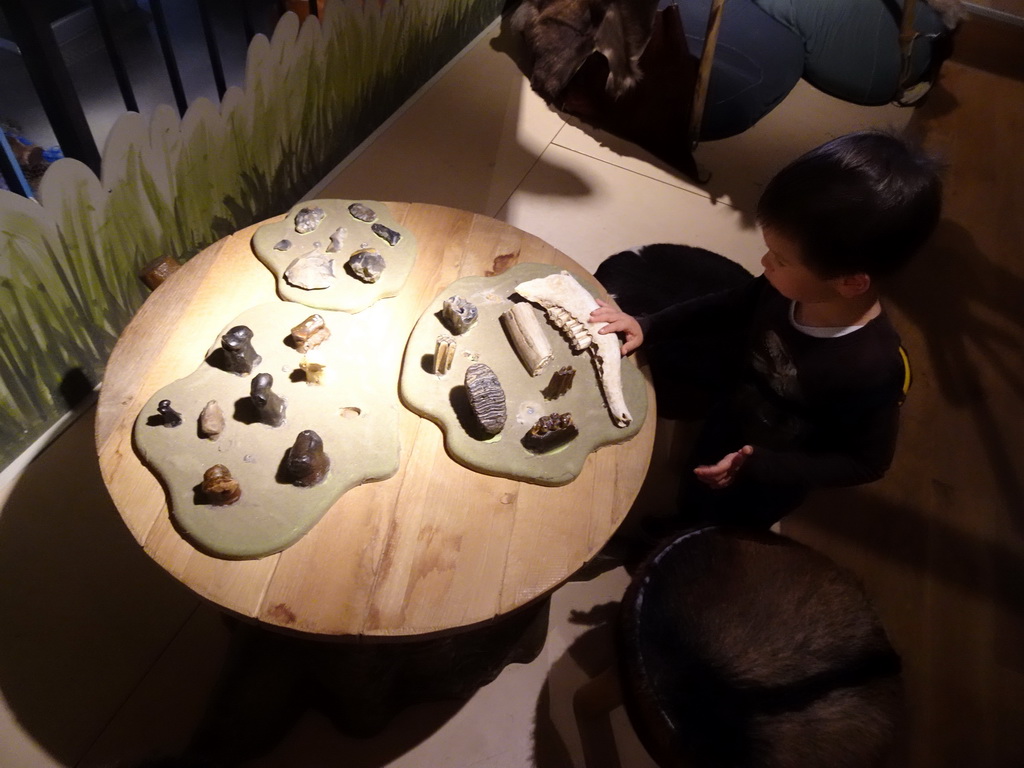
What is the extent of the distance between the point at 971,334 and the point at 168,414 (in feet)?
9.87

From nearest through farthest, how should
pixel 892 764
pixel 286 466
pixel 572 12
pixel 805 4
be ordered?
pixel 286 466, pixel 892 764, pixel 572 12, pixel 805 4

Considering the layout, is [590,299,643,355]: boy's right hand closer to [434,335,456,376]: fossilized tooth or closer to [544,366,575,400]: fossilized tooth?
[544,366,575,400]: fossilized tooth

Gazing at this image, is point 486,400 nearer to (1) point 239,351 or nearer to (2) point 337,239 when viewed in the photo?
(1) point 239,351

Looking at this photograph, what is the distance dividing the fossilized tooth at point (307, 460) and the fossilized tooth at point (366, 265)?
46 centimetres

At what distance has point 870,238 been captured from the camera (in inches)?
46.2

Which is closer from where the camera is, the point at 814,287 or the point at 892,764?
the point at 814,287

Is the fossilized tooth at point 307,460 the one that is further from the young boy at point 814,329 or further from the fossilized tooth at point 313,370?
the young boy at point 814,329

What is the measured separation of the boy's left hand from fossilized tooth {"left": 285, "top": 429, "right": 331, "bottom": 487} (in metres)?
0.83

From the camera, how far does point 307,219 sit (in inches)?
66.1

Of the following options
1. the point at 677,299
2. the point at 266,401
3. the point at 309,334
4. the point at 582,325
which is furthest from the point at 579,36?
the point at 266,401

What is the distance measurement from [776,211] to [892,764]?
59.2 inches

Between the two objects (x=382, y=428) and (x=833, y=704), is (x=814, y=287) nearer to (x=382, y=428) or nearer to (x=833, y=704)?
(x=833, y=704)

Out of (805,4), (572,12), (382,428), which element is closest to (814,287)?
(382,428)

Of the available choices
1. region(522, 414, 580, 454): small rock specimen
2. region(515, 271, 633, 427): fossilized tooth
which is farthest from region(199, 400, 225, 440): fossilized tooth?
region(515, 271, 633, 427): fossilized tooth
